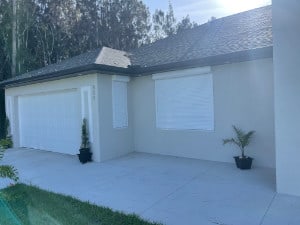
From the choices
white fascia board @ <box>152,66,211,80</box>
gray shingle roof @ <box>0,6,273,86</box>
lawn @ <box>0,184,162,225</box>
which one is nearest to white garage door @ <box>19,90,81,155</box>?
gray shingle roof @ <box>0,6,273,86</box>

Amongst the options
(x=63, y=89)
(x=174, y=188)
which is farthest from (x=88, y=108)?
(x=174, y=188)

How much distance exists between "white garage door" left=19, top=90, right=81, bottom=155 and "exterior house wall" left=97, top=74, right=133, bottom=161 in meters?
1.42

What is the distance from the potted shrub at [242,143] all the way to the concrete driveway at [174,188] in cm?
27

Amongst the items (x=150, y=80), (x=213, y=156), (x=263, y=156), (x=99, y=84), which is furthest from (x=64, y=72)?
(x=263, y=156)

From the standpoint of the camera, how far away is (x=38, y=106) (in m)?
12.1

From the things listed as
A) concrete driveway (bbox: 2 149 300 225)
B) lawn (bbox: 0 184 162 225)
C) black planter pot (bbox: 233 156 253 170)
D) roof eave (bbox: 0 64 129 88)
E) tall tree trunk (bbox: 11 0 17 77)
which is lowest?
concrete driveway (bbox: 2 149 300 225)

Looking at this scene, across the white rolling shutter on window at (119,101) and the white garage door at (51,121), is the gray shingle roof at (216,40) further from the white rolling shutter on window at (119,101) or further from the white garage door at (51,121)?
the white garage door at (51,121)

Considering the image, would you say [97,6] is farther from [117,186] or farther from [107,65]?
[117,186]

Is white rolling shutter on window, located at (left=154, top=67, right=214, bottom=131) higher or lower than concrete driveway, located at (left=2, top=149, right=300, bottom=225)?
higher

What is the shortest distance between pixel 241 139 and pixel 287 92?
106 inches

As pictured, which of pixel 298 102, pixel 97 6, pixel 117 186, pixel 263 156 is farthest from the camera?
pixel 97 6

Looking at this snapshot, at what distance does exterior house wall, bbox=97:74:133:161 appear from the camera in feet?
30.2

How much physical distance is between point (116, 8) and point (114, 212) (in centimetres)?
2421

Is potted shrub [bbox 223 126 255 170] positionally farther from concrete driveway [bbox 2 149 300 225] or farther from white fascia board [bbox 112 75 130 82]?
white fascia board [bbox 112 75 130 82]
